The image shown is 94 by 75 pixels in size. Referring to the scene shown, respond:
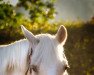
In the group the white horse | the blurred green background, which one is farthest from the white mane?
the blurred green background

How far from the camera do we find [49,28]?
11977mm

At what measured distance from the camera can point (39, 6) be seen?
12.3 meters

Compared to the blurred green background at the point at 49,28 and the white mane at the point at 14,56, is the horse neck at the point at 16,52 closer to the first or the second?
the white mane at the point at 14,56

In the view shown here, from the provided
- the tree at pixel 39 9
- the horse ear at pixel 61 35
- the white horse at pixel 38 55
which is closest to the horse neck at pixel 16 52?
the white horse at pixel 38 55

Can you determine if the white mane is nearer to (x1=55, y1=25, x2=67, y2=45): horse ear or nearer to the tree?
(x1=55, y1=25, x2=67, y2=45): horse ear

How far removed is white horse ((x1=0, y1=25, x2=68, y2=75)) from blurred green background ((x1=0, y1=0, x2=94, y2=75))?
275 inches

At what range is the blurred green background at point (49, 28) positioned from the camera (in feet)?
37.9

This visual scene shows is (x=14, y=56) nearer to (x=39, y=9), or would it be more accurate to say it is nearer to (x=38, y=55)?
(x=38, y=55)

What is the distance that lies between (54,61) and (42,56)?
129mm

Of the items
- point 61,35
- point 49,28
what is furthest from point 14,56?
point 49,28

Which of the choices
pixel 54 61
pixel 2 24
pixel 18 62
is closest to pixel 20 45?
pixel 18 62

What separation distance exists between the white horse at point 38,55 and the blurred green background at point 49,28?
6981mm

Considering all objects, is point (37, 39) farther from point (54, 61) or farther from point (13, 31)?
point (13, 31)

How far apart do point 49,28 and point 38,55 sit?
799cm
